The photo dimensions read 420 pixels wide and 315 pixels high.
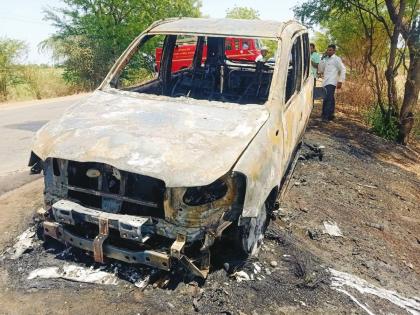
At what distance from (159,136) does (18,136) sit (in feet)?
19.8

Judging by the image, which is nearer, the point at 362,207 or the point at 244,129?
the point at 244,129

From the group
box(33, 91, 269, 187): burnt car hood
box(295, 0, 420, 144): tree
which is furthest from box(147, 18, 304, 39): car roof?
box(295, 0, 420, 144): tree

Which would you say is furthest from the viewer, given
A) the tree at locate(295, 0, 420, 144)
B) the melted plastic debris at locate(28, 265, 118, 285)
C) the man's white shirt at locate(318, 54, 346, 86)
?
the man's white shirt at locate(318, 54, 346, 86)

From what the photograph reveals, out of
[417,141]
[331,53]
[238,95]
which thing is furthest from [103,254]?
[417,141]

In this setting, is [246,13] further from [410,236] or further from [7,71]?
[410,236]

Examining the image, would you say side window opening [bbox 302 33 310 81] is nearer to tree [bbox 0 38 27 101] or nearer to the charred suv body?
the charred suv body

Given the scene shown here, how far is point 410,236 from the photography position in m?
4.57

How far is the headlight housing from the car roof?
189 centimetres

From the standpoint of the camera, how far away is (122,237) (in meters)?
2.91

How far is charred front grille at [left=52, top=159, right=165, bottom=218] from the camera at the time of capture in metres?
2.96

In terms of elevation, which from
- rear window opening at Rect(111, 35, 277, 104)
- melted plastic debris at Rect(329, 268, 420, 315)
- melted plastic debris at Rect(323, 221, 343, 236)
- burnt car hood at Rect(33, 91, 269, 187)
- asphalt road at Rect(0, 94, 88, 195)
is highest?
rear window opening at Rect(111, 35, 277, 104)

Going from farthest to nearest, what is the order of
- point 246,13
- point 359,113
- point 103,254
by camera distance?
point 246,13, point 359,113, point 103,254

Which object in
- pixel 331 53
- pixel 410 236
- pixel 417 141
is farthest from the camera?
pixel 417 141

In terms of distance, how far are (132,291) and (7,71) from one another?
15.4 metres
